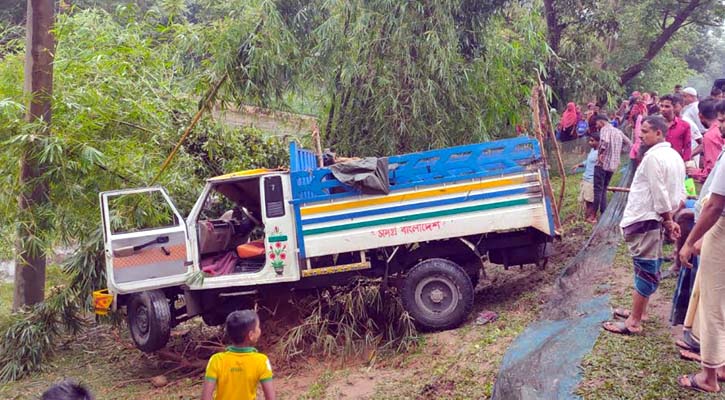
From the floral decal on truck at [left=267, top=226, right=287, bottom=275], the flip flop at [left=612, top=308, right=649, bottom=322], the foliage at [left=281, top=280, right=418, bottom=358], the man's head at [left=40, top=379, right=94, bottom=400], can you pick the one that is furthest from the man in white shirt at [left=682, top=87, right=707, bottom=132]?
A: the man's head at [left=40, top=379, right=94, bottom=400]

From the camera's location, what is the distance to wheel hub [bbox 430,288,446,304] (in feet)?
21.5

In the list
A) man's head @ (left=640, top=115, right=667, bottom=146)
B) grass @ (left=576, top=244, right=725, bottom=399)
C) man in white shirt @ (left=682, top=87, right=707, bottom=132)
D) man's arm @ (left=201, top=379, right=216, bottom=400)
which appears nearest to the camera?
man's arm @ (left=201, top=379, right=216, bottom=400)

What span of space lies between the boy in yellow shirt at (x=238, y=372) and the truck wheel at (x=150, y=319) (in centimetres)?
347

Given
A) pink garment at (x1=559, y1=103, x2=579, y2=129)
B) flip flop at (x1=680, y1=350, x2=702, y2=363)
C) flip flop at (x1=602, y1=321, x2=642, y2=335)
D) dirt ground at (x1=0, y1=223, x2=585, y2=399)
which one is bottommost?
dirt ground at (x1=0, y1=223, x2=585, y2=399)

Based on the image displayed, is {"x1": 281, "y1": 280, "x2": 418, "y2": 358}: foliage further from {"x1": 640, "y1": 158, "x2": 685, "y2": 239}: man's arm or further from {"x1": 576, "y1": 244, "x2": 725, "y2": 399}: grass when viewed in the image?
{"x1": 640, "y1": 158, "x2": 685, "y2": 239}: man's arm

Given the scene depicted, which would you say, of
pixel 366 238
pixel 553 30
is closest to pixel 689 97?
pixel 366 238

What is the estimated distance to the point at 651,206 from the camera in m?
4.32

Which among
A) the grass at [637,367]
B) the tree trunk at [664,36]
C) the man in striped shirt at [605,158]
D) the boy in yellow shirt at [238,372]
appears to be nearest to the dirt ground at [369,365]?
the man in striped shirt at [605,158]

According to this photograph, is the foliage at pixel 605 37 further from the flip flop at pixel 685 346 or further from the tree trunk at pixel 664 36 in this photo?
the flip flop at pixel 685 346

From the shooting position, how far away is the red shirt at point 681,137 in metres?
6.88

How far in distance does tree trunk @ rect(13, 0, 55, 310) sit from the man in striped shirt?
285 inches

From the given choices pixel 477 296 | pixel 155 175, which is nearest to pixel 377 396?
pixel 477 296

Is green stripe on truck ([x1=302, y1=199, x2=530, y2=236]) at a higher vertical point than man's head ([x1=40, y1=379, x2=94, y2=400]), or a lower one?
higher

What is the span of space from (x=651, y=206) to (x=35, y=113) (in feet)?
23.1
